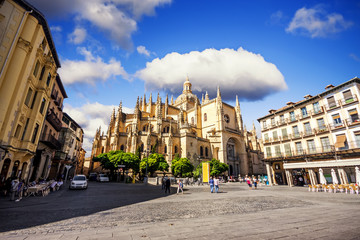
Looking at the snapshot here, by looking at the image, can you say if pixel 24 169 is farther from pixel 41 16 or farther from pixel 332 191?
pixel 332 191

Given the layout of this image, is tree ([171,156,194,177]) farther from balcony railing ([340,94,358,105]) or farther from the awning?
balcony railing ([340,94,358,105])

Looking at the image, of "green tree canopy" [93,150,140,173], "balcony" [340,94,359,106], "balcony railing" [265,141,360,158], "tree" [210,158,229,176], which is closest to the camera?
"balcony railing" [265,141,360,158]

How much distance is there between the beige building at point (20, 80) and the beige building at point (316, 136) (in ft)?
93.9

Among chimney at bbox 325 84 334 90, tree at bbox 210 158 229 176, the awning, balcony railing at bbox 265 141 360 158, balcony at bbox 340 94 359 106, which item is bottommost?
tree at bbox 210 158 229 176

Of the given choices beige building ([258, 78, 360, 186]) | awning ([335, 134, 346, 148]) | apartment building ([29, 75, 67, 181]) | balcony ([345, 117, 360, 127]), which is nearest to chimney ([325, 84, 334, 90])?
beige building ([258, 78, 360, 186])

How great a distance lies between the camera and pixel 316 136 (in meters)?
21.6

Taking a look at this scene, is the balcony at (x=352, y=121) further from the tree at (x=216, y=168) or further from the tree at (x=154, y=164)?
the tree at (x=154, y=164)

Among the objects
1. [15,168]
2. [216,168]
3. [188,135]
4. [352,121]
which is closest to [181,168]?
[216,168]

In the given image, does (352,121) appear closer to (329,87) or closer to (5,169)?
(329,87)

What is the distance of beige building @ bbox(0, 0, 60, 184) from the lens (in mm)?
10961

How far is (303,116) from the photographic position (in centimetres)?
2359

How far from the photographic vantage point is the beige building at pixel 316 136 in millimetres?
18609

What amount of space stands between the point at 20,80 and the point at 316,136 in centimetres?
3034

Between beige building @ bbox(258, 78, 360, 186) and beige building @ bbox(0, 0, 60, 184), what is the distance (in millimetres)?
28609
